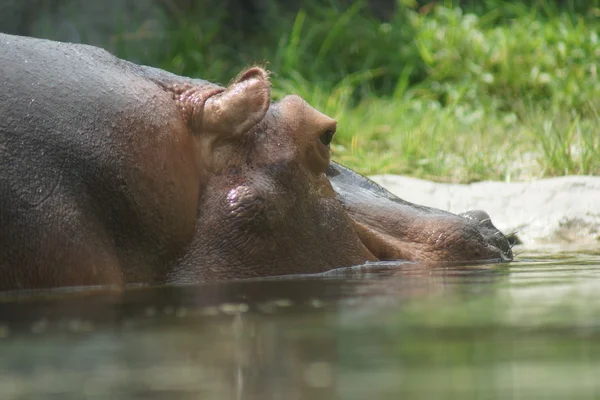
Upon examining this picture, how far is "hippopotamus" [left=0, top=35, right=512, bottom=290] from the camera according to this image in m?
2.96

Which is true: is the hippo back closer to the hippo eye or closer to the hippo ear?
the hippo ear

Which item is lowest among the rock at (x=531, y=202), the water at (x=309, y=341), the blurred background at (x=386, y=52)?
Result: the water at (x=309, y=341)

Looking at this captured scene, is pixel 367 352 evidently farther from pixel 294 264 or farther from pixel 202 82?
pixel 202 82

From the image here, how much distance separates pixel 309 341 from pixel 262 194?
1430 millimetres

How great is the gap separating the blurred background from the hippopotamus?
3.77 m

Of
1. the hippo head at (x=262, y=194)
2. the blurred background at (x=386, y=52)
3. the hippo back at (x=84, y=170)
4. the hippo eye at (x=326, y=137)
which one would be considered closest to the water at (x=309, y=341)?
the hippo back at (x=84, y=170)

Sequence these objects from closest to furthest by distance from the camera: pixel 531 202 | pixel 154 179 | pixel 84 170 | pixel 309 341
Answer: pixel 309 341 < pixel 84 170 < pixel 154 179 < pixel 531 202

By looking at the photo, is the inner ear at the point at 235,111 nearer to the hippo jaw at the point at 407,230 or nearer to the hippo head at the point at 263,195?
the hippo head at the point at 263,195

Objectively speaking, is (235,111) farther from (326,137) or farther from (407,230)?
(407,230)

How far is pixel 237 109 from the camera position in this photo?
3.44 metres

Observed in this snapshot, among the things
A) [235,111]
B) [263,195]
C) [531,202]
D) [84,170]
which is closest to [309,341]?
[84,170]

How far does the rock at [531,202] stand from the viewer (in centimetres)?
548

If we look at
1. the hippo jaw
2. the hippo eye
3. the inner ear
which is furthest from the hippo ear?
the hippo jaw

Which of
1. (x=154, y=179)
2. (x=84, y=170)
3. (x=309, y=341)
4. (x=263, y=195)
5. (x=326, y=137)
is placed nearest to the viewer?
(x=309, y=341)
